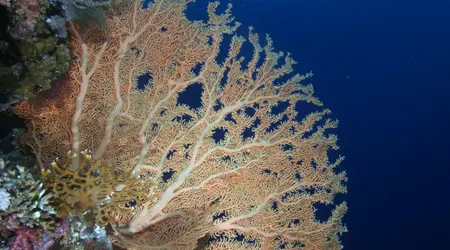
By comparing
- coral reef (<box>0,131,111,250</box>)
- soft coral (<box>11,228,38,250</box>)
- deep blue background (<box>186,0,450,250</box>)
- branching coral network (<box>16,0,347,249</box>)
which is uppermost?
deep blue background (<box>186,0,450,250</box>)

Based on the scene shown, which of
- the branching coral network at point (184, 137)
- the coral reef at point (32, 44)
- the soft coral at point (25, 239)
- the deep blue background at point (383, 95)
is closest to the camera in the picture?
the soft coral at point (25, 239)

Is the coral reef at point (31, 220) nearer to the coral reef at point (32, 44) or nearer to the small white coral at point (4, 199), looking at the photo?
the small white coral at point (4, 199)

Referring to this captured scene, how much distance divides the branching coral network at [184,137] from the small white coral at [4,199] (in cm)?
122

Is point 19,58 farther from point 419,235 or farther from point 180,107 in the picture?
point 419,235

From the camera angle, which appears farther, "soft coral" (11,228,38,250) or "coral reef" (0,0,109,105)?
"coral reef" (0,0,109,105)

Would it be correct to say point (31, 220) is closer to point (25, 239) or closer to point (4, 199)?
point (25, 239)

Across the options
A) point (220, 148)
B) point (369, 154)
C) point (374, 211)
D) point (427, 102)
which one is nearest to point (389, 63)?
point (427, 102)

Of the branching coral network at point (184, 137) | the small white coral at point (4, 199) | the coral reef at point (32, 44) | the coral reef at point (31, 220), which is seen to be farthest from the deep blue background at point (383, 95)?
the small white coral at point (4, 199)

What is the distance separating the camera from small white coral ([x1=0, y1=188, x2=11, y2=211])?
2500mm

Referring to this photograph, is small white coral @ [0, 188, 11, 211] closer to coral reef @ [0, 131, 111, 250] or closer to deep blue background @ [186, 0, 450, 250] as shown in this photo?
coral reef @ [0, 131, 111, 250]

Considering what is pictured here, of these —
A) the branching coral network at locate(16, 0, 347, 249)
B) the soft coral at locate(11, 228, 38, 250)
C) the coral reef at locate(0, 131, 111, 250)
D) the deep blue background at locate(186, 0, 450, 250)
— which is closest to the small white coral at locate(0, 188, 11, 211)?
the coral reef at locate(0, 131, 111, 250)

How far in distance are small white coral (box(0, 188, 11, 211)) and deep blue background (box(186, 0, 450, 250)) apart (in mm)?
23855

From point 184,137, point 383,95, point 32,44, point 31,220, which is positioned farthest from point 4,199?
point 383,95

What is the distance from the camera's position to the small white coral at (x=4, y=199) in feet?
8.20
